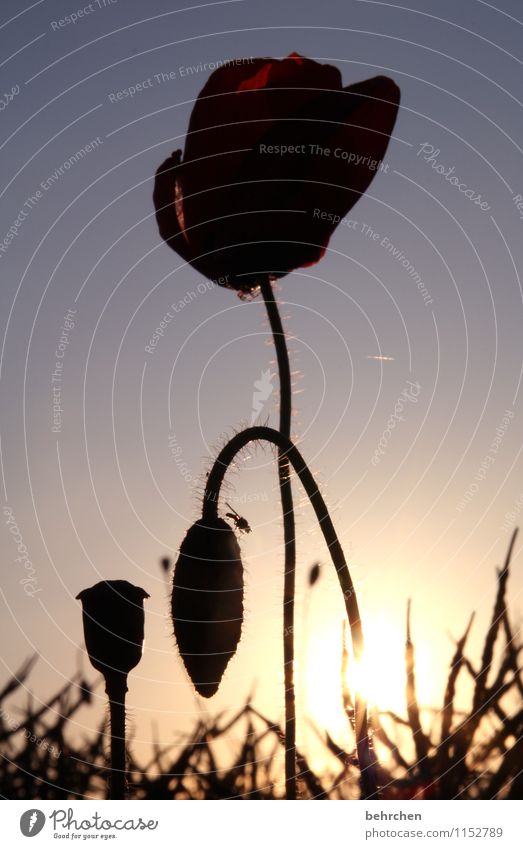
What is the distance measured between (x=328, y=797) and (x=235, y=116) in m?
0.98

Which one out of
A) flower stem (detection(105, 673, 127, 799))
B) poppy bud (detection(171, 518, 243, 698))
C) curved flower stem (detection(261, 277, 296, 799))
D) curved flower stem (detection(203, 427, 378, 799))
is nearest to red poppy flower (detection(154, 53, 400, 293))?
curved flower stem (detection(261, 277, 296, 799))

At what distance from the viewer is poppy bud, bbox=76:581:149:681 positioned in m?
1.09

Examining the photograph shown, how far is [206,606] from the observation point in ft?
3.70

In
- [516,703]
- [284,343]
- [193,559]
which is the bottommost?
[516,703]

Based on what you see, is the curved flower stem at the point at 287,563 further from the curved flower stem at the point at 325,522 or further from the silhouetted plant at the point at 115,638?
the silhouetted plant at the point at 115,638

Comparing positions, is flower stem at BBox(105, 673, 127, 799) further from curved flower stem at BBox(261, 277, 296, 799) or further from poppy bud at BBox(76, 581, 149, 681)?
curved flower stem at BBox(261, 277, 296, 799)

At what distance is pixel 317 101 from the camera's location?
119 centimetres

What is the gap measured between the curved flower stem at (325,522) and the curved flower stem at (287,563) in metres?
0.03

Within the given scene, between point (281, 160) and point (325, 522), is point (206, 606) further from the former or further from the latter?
point (281, 160)

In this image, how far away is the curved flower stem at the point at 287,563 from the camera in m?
1.16

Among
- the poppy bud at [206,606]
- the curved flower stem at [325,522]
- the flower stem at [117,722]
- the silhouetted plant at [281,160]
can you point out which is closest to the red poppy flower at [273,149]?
the silhouetted plant at [281,160]
